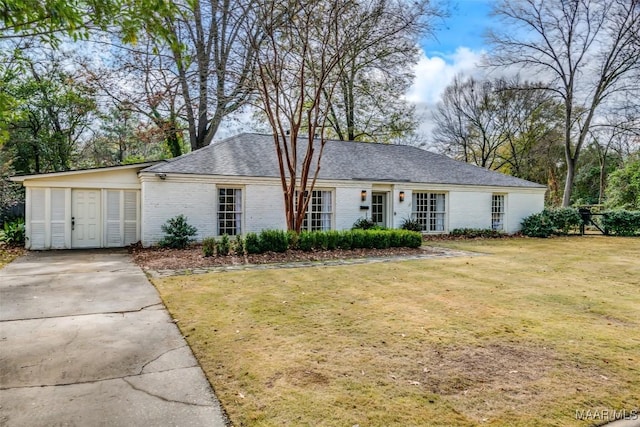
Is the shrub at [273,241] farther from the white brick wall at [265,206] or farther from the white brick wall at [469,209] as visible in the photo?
the white brick wall at [469,209]

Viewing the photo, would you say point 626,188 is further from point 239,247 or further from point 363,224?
point 239,247

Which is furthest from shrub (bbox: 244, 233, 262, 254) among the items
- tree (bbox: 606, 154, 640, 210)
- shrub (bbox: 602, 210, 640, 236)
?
tree (bbox: 606, 154, 640, 210)

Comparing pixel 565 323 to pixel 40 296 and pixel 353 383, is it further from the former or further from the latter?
pixel 40 296

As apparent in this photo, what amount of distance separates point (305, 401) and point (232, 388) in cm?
65

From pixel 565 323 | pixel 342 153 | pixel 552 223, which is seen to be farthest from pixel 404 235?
pixel 552 223

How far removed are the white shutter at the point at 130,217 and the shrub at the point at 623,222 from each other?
22.2 m

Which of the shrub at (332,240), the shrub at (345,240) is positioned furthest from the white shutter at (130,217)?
the shrub at (345,240)

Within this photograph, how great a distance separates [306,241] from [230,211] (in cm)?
398

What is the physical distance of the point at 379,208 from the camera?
55.0 feet

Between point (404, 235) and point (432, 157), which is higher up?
point (432, 157)

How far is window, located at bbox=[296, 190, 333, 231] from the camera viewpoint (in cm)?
1499

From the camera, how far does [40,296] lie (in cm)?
598

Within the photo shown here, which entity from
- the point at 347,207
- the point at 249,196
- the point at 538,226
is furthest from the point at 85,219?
the point at 538,226

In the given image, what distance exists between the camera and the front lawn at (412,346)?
282 cm
